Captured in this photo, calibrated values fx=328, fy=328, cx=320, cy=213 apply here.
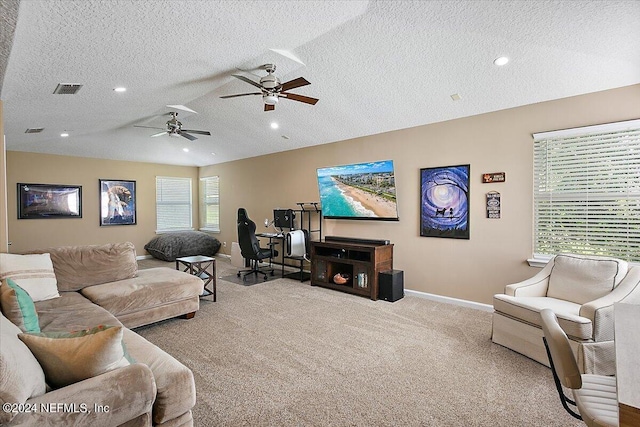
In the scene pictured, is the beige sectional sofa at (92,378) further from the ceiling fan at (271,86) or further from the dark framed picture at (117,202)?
the dark framed picture at (117,202)

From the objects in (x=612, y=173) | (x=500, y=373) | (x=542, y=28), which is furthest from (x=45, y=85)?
(x=612, y=173)

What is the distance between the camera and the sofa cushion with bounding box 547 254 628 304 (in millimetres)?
2988

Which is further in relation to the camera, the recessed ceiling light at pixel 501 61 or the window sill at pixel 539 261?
the window sill at pixel 539 261

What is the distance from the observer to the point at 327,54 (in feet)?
11.4

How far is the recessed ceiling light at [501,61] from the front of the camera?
10.4ft

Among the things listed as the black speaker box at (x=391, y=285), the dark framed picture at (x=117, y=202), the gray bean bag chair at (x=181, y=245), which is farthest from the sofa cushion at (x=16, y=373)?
the dark framed picture at (x=117, y=202)

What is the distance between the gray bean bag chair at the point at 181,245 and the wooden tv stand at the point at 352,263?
400 centimetres

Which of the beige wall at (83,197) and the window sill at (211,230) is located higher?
the beige wall at (83,197)

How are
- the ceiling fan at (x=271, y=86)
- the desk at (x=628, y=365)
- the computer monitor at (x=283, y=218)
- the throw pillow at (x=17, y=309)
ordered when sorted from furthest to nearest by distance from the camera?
the computer monitor at (x=283, y=218)
the ceiling fan at (x=271, y=86)
the throw pillow at (x=17, y=309)
the desk at (x=628, y=365)

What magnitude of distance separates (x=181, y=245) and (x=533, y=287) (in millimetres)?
7347

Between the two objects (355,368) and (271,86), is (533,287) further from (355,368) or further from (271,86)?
(271,86)

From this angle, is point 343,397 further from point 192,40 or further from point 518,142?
point 518,142

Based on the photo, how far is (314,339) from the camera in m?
3.44

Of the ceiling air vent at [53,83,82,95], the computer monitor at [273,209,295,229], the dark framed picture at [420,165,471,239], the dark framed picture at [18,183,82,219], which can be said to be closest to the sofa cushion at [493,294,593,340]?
the dark framed picture at [420,165,471,239]
